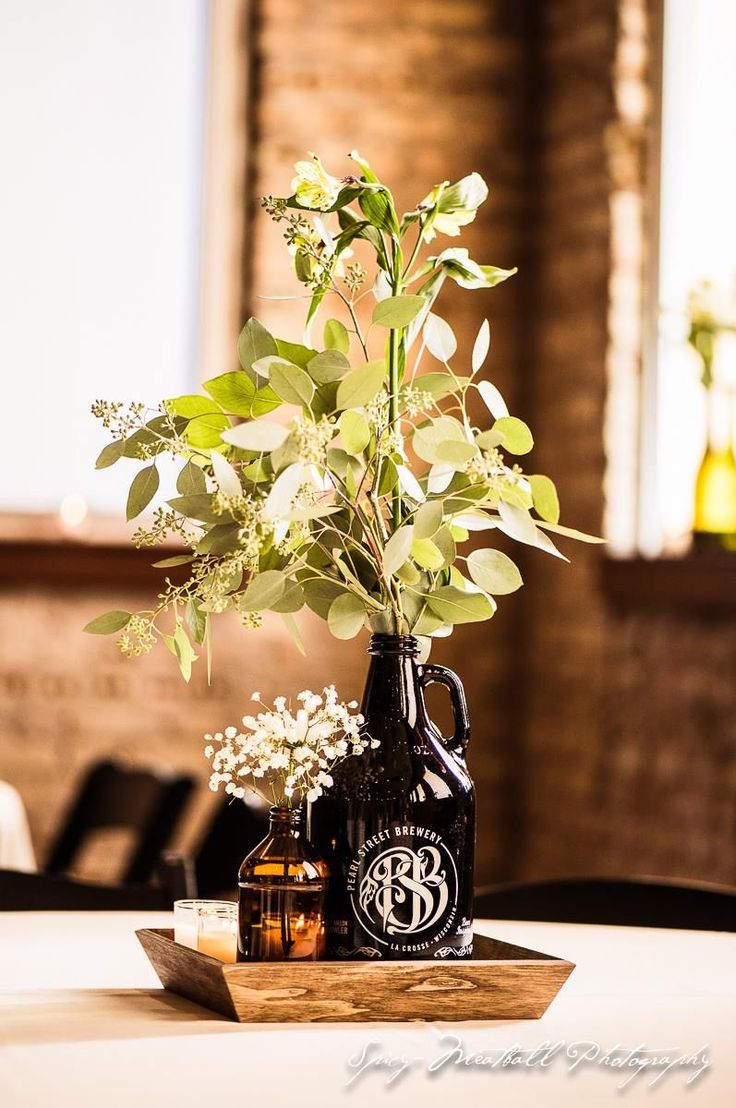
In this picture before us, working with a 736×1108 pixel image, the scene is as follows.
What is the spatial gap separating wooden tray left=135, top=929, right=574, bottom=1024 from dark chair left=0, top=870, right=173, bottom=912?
0.58 m

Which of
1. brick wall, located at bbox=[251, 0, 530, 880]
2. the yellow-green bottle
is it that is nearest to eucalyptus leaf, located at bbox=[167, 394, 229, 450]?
the yellow-green bottle

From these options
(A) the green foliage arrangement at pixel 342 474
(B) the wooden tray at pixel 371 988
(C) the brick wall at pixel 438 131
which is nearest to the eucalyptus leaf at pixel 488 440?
(A) the green foliage arrangement at pixel 342 474

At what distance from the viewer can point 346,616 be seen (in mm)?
1224

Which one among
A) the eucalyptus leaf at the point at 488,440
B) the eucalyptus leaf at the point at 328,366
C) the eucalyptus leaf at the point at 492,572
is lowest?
the eucalyptus leaf at the point at 492,572

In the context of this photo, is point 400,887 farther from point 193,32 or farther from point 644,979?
point 193,32

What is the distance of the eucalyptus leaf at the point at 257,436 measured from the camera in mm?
1132

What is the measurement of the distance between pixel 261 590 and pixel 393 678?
124 millimetres

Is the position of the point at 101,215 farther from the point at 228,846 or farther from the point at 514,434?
the point at 514,434

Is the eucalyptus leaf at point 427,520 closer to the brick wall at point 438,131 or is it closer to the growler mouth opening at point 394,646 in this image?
the growler mouth opening at point 394,646

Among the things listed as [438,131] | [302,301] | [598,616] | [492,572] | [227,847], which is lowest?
[227,847]

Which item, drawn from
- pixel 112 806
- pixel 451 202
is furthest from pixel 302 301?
pixel 451 202

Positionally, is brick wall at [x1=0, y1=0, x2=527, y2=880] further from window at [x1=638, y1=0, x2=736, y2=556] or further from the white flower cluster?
the white flower cluster

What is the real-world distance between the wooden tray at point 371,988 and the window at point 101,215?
3.48 m

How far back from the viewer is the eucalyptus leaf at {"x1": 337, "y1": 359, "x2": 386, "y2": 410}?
46.4 inches
